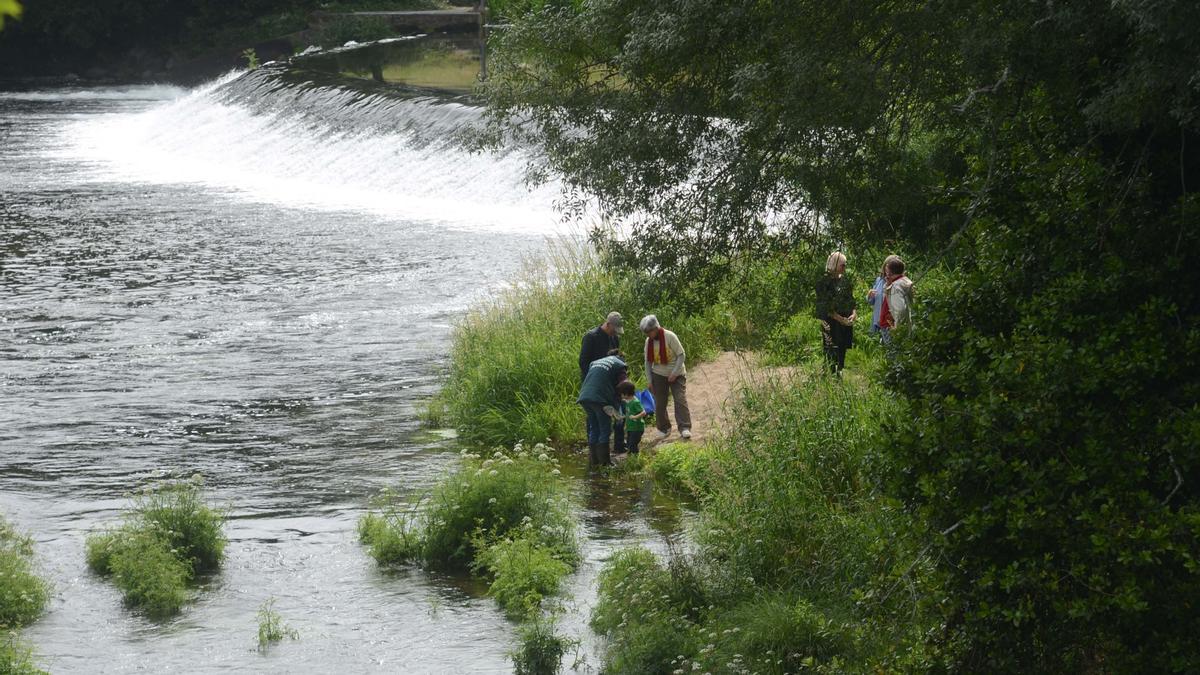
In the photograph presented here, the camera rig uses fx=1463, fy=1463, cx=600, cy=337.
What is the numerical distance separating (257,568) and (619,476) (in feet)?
12.1

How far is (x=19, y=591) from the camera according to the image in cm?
1045

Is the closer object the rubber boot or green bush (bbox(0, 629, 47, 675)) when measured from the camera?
green bush (bbox(0, 629, 47, 675))

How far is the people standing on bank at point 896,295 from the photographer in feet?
41.9

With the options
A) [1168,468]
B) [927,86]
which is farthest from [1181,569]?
[927,86]

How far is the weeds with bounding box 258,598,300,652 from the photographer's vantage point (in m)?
9.94

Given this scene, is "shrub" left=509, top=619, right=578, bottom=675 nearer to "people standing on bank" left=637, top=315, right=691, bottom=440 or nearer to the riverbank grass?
the riverbank grass

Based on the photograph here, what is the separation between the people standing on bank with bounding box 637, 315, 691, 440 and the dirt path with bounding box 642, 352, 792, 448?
0.75 ft

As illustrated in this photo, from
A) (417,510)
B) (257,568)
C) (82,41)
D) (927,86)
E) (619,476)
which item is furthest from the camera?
(82,41)

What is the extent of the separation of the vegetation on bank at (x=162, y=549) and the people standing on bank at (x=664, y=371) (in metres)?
4.34

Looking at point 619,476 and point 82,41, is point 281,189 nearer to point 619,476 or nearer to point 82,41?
point 619,476

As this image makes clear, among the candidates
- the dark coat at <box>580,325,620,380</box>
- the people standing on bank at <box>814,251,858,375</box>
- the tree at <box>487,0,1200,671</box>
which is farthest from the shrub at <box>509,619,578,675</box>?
the dark coat at <box>580,325,620,380</box>

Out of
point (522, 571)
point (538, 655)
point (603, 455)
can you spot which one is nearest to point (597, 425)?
point (603, 455)

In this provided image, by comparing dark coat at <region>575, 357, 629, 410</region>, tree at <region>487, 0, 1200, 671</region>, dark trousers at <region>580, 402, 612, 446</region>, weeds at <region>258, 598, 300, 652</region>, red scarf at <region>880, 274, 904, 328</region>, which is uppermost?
tree at <region>487, 0, 1200, 671</region>

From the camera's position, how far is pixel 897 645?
758cm
